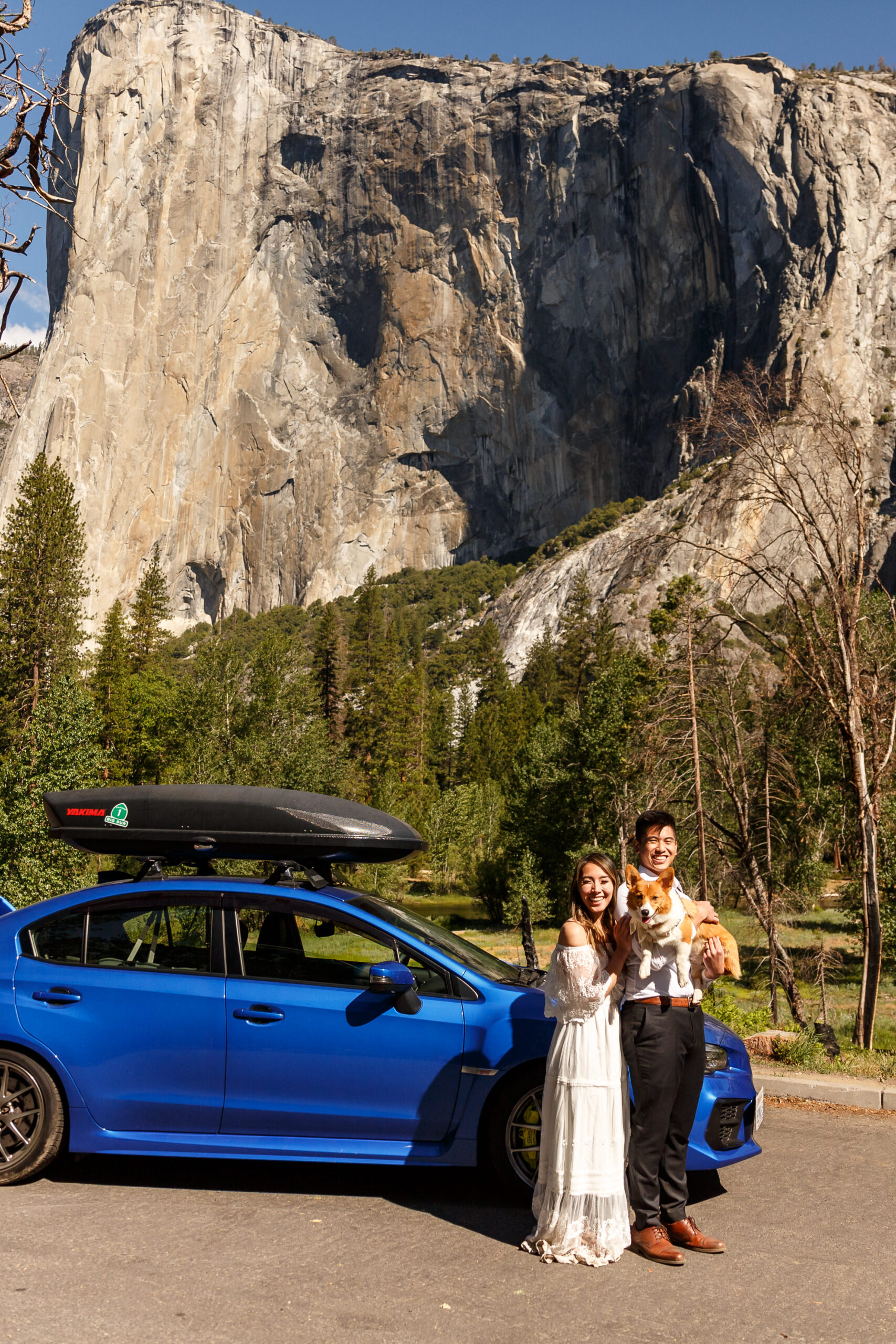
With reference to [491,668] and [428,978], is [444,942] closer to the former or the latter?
[428,978]

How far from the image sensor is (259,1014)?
536 centimetres

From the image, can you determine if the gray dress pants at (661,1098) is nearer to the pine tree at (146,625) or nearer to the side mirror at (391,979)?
the side mirror at (391,979)

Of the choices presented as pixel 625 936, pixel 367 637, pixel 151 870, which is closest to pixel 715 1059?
→ pixel 625 936

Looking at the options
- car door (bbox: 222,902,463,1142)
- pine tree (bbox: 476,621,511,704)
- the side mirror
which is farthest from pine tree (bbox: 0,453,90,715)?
pine tree (bbox: 476,621,511,704)

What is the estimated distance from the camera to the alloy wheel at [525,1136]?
525cm

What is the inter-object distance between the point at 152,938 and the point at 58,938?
0.57m

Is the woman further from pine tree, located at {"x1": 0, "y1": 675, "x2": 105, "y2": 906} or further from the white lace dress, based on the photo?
pine tree, located at {"x1": 0, "y1": 675, "x2": 105, "y2": 906}

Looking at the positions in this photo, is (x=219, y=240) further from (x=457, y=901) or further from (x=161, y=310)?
(x=457, y=901)

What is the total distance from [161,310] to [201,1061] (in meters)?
142

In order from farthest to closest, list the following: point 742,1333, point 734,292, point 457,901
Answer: point 734,292
point 457,901
point 742,1333

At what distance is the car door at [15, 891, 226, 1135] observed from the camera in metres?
5.33

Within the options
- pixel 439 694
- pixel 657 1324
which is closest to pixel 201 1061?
pixel 657 1324

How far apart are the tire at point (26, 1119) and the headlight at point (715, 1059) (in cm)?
349

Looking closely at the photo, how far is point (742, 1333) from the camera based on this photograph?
12.7 feet
